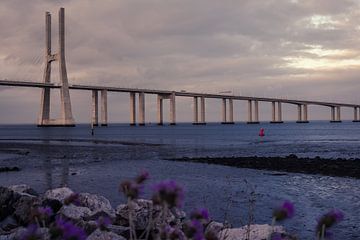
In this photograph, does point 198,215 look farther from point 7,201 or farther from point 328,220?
point 7,201

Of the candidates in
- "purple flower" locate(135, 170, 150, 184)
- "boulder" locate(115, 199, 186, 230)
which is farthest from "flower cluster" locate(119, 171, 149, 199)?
"boulder" locate(115, 199, 186, 230)

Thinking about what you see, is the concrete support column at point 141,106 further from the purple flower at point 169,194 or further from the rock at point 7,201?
the purple flower at point 169,194

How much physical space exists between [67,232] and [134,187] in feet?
0.96

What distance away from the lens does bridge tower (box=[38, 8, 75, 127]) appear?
→ 99938 mm

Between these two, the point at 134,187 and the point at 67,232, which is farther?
the point at 134,187

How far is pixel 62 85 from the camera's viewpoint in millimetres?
98938

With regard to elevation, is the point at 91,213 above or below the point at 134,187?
below

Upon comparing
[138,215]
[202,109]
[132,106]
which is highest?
[132,106]

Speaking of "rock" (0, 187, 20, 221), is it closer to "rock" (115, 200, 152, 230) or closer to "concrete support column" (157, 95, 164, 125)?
"rock" (115, 200, 152, 230)

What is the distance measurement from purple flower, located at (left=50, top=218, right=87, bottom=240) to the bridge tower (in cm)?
10013

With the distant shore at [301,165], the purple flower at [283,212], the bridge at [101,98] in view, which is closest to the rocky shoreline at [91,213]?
the purple flower at [283,212]

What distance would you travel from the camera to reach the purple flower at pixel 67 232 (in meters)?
1.57

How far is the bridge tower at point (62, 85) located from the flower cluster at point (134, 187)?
10000 centimetres

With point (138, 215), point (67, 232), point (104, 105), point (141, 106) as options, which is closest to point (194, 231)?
point (67, 232)
